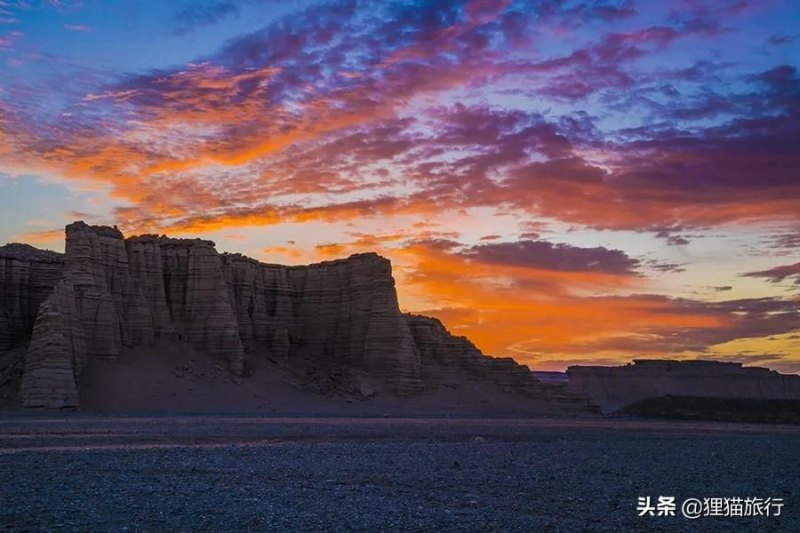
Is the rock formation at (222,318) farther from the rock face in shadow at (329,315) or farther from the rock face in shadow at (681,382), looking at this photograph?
the rock face in shadow at (681,382)

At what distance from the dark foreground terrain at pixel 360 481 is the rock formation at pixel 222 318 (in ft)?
78.4

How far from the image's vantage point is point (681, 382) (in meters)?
116

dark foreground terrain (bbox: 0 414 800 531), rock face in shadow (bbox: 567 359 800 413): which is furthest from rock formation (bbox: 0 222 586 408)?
rock face in shadow (bbox: 567 359 800 413)

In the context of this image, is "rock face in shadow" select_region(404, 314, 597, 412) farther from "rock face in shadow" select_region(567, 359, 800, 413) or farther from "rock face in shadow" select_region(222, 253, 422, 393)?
"rock face in shadow" select_region(567, 359, 800, 413)

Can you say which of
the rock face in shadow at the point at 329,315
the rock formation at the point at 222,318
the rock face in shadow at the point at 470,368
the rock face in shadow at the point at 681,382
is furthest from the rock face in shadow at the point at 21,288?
the rock face in shadow at the point at 681,382

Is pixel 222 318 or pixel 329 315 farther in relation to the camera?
pixel 329 315

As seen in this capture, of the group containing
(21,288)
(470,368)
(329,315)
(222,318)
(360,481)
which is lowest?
(360,481)

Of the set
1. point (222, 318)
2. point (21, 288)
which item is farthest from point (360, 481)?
point (21, 288)

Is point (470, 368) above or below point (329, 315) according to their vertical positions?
below

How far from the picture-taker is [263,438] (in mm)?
37875

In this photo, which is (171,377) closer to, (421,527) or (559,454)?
(559,454)

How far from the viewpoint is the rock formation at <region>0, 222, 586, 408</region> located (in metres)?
62.4

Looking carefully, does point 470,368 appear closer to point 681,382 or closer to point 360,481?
point 681,382

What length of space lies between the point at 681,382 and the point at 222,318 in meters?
69.7
